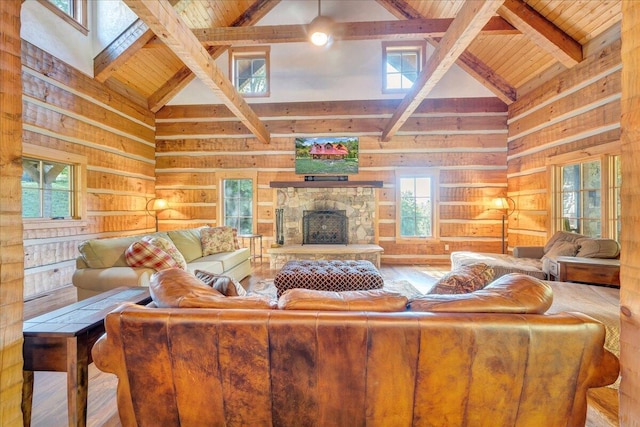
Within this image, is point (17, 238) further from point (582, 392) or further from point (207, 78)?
point (207, 78)

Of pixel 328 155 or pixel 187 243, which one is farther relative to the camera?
pixel 328 155

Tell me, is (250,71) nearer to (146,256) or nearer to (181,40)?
(181,40)

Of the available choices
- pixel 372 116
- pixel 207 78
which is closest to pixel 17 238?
pixel 207 78

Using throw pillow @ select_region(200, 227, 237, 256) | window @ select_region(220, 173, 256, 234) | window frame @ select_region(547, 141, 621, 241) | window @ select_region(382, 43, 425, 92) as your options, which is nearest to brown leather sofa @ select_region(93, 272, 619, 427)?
throw pillow @ select_region(200, 227, 237, 256)

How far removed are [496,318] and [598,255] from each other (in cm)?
315

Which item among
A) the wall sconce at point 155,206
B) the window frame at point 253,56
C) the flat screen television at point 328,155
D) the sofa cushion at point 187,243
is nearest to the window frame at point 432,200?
the flat screen television at point 328,155

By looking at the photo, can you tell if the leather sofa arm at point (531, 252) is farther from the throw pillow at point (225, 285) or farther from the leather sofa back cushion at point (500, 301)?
the throw pillow at point (225, 285)

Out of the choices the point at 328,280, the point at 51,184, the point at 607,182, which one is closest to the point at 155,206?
the point at 51,184

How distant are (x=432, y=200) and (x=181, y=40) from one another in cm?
521

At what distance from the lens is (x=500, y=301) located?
1268 millimetres

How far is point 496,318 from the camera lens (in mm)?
1192

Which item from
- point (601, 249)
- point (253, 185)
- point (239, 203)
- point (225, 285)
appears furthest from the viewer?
point (239, 203)

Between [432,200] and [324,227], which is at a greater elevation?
[432,200]

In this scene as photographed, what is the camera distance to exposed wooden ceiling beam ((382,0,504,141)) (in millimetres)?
2314
